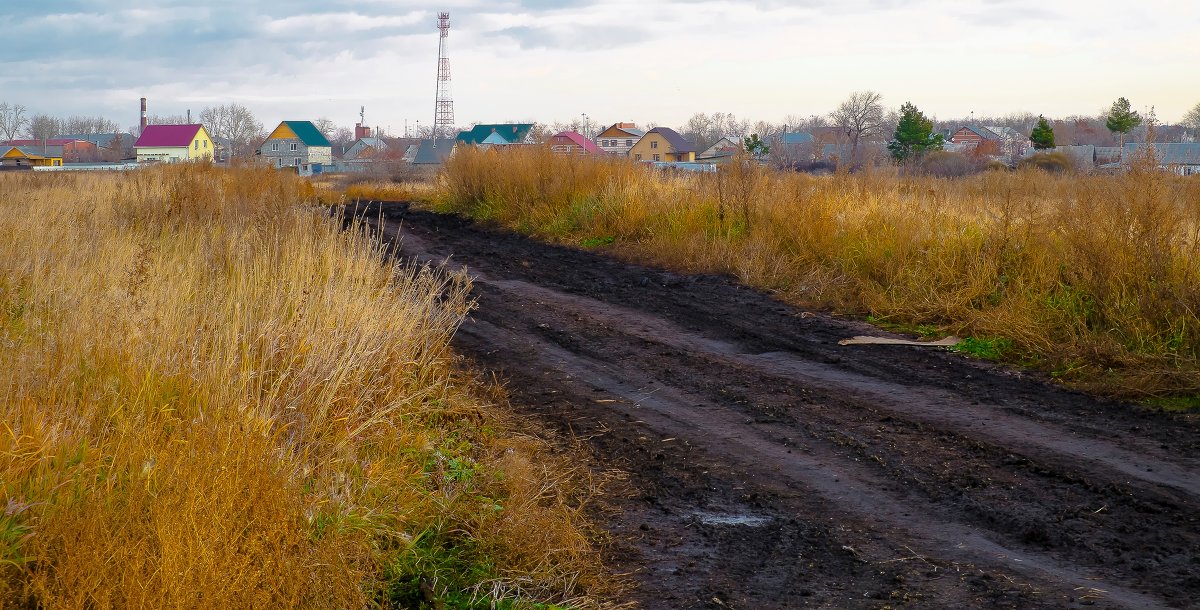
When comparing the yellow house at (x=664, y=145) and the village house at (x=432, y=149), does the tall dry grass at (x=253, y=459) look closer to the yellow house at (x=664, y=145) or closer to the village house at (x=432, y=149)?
the yellow house at (x=664, y=145)

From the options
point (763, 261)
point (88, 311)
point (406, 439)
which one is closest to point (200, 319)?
point (88, 311)

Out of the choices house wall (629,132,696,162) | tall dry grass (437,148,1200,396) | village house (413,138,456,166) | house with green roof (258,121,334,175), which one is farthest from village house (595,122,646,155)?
tall dry grass (437,148,1200,396)

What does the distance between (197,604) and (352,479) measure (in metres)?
1.30

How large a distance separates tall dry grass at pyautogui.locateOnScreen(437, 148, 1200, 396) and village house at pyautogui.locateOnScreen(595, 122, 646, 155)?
2832 inches

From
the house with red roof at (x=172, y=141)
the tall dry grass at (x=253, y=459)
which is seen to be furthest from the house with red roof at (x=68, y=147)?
the tall dry grass at (x=253, y=459)

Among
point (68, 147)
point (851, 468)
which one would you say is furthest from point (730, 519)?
point (68, 147)

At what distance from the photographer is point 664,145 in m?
79.4

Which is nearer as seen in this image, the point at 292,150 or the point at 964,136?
the point at 964,136

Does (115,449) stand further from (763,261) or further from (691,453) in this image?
(763,261)

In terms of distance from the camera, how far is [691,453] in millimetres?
5555

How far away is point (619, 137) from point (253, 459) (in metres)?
86.7

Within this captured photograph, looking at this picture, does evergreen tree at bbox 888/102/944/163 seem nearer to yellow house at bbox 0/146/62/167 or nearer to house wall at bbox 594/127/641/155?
house wall at bbox 594/127/641/155

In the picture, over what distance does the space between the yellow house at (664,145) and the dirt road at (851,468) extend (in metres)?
69.4

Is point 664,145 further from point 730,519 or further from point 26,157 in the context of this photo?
point 730,519
